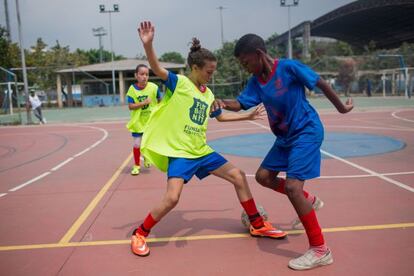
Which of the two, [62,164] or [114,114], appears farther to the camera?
[114,114]

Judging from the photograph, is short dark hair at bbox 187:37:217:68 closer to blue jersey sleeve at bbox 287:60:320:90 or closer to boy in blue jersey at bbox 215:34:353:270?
boy in blue jersey at bbox 215:34:353:270

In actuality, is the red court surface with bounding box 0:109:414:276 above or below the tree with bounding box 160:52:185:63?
below

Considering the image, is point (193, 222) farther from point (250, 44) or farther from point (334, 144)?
point (334, 144)

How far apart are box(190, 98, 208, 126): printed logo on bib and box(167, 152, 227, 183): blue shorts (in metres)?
0.37

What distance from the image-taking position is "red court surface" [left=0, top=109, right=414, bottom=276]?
3451mm

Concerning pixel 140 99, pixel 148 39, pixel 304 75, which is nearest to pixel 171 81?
pixel 148 39

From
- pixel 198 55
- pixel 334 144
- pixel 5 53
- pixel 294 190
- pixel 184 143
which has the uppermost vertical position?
pixel 5 53

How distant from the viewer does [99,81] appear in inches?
1700

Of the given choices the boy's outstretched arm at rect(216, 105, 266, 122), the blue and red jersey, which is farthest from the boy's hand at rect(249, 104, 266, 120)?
the blue and red jersey

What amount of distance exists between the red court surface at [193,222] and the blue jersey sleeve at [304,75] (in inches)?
61.1

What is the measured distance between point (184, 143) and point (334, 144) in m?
6.88

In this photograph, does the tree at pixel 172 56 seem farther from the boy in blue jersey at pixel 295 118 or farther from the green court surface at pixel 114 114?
the boy in blue jersey at pixel 295 118

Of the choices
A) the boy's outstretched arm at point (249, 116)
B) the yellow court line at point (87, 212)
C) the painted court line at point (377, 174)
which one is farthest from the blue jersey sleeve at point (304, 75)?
the painted court line at point (377, 174)

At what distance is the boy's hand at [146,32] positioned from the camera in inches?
137
